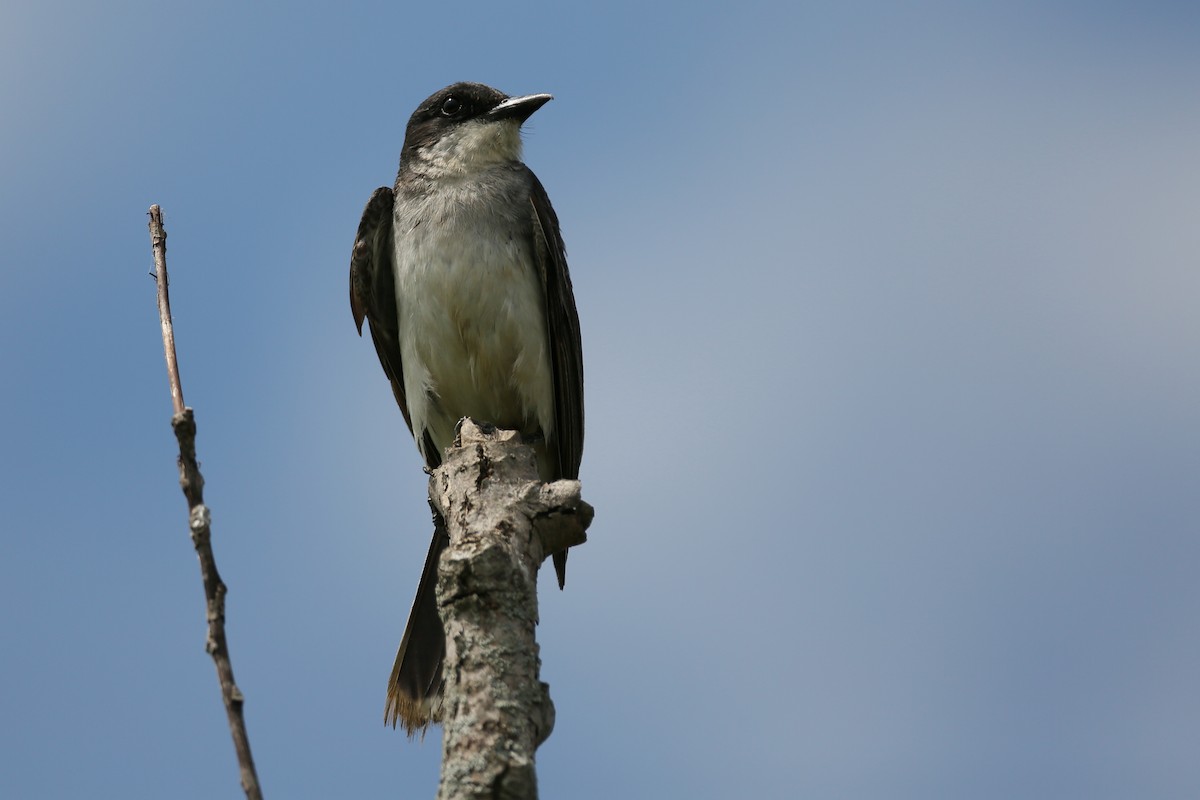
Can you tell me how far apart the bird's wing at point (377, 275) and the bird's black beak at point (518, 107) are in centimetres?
88

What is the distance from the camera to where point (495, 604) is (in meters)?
4.49

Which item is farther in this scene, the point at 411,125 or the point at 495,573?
the point at 411,125

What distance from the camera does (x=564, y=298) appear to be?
316 inches

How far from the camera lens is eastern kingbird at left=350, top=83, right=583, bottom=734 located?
7.59 meters

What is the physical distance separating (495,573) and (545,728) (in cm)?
58

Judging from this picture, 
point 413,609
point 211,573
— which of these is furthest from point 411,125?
point 211,573

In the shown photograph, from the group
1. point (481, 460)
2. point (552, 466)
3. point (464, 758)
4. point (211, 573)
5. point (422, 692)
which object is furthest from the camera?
point (552, 466)

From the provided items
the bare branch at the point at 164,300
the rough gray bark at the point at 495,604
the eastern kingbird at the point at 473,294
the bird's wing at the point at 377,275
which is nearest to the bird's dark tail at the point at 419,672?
the eastern kingbird at the point at 473,294

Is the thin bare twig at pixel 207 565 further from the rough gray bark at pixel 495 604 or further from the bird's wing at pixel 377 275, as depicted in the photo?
the bird's wing at pixel 377 275

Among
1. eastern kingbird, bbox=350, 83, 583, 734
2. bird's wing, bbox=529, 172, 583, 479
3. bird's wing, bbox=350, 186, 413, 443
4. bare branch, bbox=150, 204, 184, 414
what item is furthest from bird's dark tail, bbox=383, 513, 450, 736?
bare branch, bbox=150, 204, 184, 414

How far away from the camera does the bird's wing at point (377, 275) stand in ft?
27.4

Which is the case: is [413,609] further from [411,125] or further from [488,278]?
[411,125]

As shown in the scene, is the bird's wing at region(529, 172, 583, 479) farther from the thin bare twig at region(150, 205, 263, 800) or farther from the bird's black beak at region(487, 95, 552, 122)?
the thin bare twig at region(150, 205, 263, 800)

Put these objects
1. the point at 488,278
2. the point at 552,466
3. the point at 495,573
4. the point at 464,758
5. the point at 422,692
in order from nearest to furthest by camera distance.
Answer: the point at 464,758 < the point at 495,573 < the point at 422,692 < the point at 488,278 < the point at 552,466
